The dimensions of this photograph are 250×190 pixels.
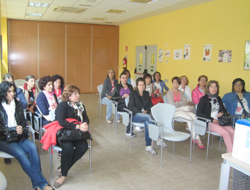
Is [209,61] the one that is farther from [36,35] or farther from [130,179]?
[36,35]

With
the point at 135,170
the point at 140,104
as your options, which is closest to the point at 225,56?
the point at 140,104

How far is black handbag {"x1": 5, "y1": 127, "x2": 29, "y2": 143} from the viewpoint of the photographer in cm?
298

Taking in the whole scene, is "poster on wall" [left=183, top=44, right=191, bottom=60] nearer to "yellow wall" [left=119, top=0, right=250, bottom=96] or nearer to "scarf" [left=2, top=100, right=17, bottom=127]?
"yellow wall" [left=119, top=0, right=250, bottom=96]

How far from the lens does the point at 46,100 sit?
4.15 metres

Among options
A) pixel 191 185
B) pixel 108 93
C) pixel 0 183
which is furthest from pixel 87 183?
pixel 108 93

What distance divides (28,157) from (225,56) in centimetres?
534

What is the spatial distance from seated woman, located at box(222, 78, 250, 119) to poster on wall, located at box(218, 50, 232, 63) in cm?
135

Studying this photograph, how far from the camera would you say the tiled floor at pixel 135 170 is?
10.5 feet

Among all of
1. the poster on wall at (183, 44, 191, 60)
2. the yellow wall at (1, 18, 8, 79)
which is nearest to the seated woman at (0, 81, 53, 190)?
the poster on wall at (183, 44, 191, 60)

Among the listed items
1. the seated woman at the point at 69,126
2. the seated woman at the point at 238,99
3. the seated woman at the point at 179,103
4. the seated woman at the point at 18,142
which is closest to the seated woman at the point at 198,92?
the seated woman at the point at 179,103

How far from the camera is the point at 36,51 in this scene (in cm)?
1079

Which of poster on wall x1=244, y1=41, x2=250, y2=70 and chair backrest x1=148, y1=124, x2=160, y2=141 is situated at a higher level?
poster on wall x1=244, y1=41, x2=250, y2=70

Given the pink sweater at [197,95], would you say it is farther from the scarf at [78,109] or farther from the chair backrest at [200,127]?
the scarf at [78,109]

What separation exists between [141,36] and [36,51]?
493 cm
